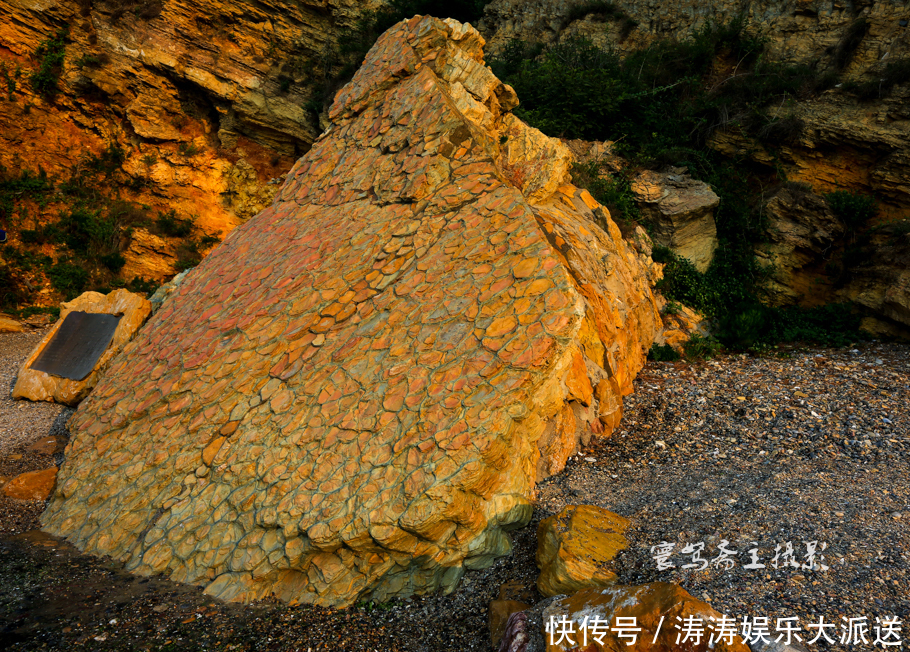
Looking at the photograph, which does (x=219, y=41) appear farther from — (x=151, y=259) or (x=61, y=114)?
(x=151, y=259)

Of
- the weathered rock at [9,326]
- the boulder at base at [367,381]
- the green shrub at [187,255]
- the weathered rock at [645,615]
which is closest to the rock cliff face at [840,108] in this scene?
the boulder at base at [367,381]

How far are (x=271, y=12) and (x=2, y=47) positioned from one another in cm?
532

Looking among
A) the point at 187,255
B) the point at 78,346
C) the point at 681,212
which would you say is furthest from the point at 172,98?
the point at 681,212

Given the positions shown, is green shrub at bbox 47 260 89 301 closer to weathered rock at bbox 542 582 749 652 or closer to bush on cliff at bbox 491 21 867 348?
bush on cliff at bbox 491 21 867 348

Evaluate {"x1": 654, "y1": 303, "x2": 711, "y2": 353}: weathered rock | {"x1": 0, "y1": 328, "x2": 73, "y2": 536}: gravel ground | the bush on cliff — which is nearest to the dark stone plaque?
{"x1": 0, "y1": 328, "x2": 73, "y2": 536}: gravel ground

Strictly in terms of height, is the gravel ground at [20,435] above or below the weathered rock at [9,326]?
above

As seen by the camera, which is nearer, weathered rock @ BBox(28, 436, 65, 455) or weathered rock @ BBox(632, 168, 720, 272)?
weathered rock @ BBox(28, 436, 65, 455)

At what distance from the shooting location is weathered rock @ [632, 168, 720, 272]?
715 centimetres

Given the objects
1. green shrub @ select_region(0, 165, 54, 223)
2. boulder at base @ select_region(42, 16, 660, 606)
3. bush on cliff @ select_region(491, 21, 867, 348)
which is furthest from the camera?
green shrub @ select_region(0, 165, 54, 223)

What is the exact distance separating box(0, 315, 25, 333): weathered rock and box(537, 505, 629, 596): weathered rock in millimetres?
9196

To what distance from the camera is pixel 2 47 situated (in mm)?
9977

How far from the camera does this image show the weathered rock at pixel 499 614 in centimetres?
259

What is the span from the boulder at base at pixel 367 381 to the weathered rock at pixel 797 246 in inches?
128

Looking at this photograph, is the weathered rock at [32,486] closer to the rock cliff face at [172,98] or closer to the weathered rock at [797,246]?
the rock cliff face at [172,98]
